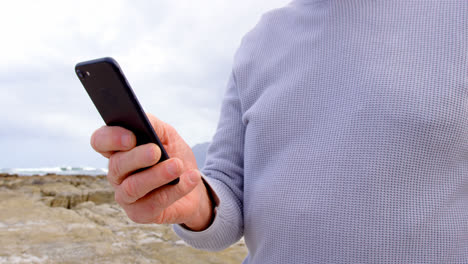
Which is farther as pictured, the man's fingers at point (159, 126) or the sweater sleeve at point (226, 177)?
the sweater sleeve at point (226, 177)

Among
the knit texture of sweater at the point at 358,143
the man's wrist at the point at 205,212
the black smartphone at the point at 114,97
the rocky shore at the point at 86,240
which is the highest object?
the black smartphone at the point at 114,97

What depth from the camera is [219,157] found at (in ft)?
3.54

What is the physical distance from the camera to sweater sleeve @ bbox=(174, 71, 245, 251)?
91 centimetres

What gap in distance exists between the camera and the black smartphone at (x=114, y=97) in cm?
A: 59

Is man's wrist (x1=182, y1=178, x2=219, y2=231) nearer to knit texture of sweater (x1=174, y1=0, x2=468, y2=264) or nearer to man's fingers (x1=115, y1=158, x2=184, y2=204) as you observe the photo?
knit texture of sweater (x1=174, y1=0, x2=468, y2=264)

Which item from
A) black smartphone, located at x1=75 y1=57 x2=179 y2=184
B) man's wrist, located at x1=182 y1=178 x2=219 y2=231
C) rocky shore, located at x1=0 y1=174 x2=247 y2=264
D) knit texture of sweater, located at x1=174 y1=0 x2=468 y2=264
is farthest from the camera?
rocky shore, located at x1=0 y1=174 x2=247 y2=264

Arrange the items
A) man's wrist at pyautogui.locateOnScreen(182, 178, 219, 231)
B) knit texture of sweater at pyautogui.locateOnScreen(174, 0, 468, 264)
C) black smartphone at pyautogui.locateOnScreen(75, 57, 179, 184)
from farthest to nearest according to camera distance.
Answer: man's wrist at pyautogui.locateOnScreen(182, 178, 219, 231), knit texture of sweater at pyautogui.locateOnScreen(174, 0, 468, 264), black smartphone at pyautogui.locateOnScreen(75, 57, 179, 184)

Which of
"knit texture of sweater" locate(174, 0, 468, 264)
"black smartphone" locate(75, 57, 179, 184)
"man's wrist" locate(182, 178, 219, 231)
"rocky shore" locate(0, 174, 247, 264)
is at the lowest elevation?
"rocky shore" locate(0, 174, 247, 264)

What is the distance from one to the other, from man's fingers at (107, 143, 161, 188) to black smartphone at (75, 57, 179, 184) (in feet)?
0.12

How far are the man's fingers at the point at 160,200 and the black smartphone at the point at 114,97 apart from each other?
2cm

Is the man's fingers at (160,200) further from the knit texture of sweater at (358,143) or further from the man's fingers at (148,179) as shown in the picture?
the knit texture of sweater at (358,143)

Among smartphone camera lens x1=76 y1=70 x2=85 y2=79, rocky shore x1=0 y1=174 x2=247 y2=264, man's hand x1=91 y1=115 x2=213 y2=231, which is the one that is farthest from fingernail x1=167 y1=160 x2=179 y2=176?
rocky shore x1=0 y1=174 x2=247 y2=264

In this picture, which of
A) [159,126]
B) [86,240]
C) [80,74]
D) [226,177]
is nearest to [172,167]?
[159,126]

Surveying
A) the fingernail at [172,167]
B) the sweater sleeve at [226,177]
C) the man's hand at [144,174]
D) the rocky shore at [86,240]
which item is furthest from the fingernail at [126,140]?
the rocky shore at [86,240]
